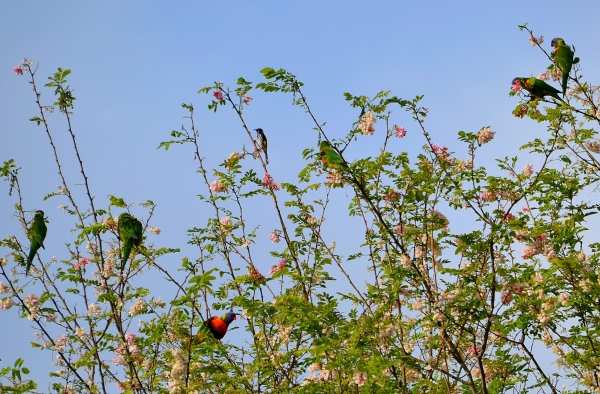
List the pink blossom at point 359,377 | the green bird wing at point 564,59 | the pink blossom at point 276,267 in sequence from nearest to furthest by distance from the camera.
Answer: the pink blossom at point 359,377, the pink blossom at point 276,267, the green bird wing at point 564,59

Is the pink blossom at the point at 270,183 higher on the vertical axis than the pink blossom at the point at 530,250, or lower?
higher

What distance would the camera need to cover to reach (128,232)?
481cm

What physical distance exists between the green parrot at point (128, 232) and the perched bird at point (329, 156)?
1728mm

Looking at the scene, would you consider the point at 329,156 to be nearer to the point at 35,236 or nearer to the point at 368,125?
the point at 368,125

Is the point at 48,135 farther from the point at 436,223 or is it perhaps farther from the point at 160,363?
the point at 436,223

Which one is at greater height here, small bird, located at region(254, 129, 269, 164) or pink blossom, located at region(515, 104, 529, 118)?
small bird, located at region(254, 129, 269, 164)

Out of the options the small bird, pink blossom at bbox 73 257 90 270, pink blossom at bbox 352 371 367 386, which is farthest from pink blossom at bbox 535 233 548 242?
pink blossom at bbox 73 257 90 270

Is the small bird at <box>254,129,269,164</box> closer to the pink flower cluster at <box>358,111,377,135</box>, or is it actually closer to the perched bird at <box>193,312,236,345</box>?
the pink flower cluster at <box>358,111,377,135</box>

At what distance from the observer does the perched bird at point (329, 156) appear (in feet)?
15.7

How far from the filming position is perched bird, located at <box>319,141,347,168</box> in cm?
480

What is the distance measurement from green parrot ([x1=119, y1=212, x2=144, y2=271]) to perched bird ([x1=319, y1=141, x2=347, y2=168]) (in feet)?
5.67

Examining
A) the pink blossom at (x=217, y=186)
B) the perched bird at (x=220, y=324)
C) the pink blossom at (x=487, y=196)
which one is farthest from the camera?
the pink blossom at (x=217, y=186)

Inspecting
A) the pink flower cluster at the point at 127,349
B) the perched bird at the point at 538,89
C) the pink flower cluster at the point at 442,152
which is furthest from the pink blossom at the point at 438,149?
the pink flower cluster at the point at 127,349

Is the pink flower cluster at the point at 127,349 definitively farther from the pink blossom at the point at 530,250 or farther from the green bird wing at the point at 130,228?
the pink blossom at the point at 530,250
